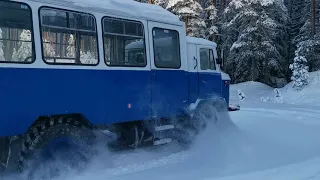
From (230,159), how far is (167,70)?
2.44 m

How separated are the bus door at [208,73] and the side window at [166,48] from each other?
3.47 feet

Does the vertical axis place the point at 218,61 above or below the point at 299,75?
above

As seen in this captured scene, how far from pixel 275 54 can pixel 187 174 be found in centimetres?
2755

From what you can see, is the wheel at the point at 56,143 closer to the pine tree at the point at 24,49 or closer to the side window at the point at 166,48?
the pine tree at the point at 24,49

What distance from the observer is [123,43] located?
8047 millimetres

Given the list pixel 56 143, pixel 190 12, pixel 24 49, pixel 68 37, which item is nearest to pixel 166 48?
pixel 68 37

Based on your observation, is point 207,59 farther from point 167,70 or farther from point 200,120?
point 167,70

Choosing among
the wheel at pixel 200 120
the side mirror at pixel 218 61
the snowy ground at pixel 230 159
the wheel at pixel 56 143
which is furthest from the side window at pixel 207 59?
the wheel at pixel 56 143

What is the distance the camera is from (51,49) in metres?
6.79

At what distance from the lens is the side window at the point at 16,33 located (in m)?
6.18

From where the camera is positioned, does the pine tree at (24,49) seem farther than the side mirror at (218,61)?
No

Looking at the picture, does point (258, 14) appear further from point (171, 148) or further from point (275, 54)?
point (171, 148)

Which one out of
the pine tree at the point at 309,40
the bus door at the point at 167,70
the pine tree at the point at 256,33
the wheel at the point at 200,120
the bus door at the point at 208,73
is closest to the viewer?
the bus door at the point at 167,70

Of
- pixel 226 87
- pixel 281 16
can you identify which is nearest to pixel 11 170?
pixel 226 87
